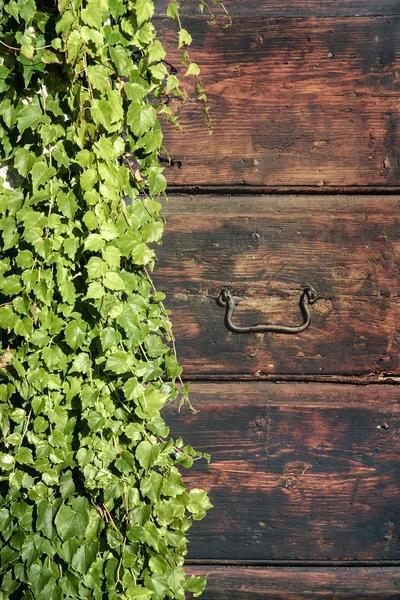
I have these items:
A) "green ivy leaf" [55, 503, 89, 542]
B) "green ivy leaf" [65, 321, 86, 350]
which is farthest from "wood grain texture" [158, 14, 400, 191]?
"green ivy leaf" [55, 503, 89, 542]

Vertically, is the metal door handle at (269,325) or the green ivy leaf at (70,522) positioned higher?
the metal door handle at (269,325)

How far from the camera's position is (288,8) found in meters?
1.21

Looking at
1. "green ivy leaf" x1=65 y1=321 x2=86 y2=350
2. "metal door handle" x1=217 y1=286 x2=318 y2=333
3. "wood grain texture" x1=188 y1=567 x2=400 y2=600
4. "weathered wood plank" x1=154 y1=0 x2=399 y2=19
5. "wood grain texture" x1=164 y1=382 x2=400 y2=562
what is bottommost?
"wood grain texture" x1=188 y1=567 x2=400 y2=600

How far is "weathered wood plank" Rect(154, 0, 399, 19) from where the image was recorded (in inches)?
47.4

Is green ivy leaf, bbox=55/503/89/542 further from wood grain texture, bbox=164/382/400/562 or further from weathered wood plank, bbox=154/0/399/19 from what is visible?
weathered wood plank, bbox=154/0/399/19

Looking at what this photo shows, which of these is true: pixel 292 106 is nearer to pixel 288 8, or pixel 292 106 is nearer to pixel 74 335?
pixel 288 8

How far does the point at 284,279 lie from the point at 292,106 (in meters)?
0.30

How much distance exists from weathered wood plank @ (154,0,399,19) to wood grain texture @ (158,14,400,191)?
0.01m

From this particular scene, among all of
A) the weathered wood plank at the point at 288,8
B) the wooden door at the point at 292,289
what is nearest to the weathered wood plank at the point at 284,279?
the wooden door at the point at 292,289

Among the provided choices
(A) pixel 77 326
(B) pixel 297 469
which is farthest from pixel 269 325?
(A) pixel 77 326

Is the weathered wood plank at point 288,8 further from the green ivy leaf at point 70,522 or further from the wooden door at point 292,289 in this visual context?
the green ivy leaf at point 70,522

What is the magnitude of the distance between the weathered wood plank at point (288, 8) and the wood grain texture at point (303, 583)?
0.99m

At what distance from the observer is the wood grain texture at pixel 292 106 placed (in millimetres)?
1206

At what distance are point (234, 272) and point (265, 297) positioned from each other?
0.07 meters
